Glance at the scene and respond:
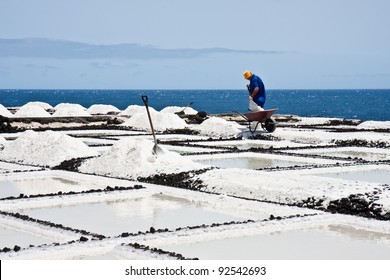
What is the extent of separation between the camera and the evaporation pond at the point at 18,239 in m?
6.28

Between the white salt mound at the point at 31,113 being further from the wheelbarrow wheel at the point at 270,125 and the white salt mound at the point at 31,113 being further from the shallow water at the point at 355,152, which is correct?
the shallow water at the point at 355,152

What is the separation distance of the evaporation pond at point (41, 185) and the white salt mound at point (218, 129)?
7.76 metres

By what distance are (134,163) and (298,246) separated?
15.5ft

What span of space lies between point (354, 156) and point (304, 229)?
678 centimetres

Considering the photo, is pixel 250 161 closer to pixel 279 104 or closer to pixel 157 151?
pixel 157 151

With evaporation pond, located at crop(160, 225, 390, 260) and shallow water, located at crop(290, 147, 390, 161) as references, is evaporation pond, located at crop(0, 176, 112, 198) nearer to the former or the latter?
evaporation pond, located at crop(160, 225, 390, 260)

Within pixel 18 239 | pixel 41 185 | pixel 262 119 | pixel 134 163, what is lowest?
pixel 41 185

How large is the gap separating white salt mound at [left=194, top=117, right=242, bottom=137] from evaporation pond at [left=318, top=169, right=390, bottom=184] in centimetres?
696

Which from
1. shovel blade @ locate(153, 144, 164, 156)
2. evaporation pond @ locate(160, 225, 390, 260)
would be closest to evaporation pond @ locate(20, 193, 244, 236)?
evaporation pond @ locate(160, 225, 390, 260)

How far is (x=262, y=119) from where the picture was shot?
673 inches

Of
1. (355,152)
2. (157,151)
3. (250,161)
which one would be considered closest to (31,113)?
(355,152)

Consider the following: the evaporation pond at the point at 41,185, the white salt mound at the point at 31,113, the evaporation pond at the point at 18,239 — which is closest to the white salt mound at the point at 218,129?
the evaporation pond at the point at 41,185
